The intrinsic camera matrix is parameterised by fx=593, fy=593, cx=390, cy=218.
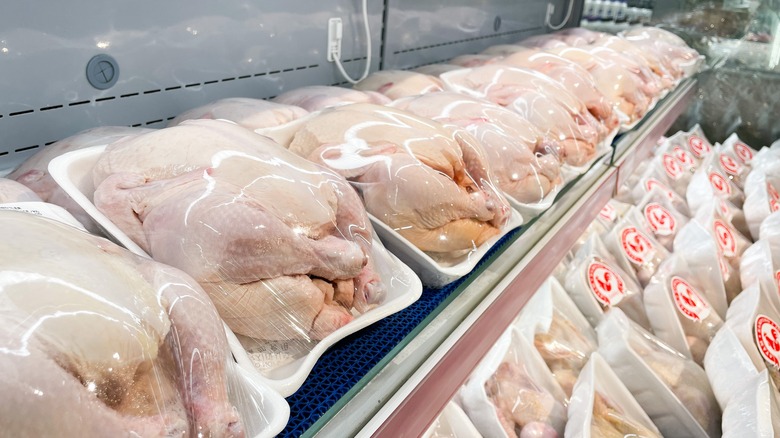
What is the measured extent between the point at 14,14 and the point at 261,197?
69 cm

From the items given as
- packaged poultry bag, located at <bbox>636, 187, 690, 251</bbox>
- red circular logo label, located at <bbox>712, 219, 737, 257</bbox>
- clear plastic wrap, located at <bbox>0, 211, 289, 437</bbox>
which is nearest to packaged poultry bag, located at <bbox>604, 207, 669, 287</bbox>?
packaged poultry bag, located at <bbox>636, 187, 690, 251</bbox>

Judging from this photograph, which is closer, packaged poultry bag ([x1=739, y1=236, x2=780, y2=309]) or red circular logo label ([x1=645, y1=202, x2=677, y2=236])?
packaged poultry bag ([x1=739, y1=236, x2=780, y2=309])

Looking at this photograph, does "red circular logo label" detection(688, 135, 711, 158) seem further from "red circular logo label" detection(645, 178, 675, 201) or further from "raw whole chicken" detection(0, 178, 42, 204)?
"raw whole chicken" detection(0, 178, 42, 204)

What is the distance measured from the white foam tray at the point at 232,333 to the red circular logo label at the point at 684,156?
271cm

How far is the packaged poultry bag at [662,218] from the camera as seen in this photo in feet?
7.68

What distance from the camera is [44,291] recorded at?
0.49 meters

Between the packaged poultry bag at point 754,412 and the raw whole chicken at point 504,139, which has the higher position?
the raw whole chicken at point 504,139

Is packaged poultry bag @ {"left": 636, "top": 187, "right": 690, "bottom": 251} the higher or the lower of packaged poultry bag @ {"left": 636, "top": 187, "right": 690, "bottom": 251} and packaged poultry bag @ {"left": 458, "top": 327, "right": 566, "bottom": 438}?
Result: the lower

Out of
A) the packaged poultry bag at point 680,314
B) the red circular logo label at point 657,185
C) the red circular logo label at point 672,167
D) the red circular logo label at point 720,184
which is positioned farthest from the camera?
the red circular logo label at point 672,167

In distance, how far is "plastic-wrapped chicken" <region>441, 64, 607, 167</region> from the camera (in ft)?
4.92

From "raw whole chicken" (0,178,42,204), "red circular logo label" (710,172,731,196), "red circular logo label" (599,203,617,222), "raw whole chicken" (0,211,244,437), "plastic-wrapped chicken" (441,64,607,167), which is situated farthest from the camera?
"red circular logo label" (710,172,731,196)

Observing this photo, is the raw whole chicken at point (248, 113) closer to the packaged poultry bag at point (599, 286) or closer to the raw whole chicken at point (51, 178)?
the raw whole chicken at point (51, 178)

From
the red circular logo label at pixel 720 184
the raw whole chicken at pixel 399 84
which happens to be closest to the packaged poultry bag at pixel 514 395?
the raw whole chicken at pixel 399 84

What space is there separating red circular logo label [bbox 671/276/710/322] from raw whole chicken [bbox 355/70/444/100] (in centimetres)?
98
